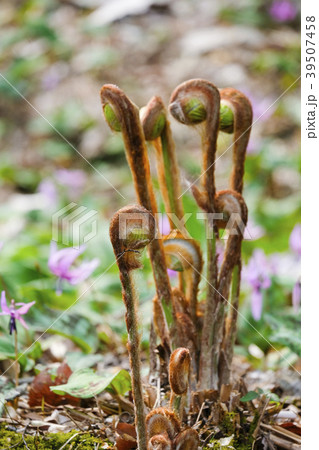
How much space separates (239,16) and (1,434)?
221 inches

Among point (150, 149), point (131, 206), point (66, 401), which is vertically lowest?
point (66, 401)

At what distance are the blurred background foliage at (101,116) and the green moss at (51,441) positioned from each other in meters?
0.74

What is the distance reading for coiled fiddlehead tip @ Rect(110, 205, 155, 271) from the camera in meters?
0.99

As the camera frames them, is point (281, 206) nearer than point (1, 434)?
No

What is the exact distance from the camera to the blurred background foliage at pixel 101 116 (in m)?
2.62

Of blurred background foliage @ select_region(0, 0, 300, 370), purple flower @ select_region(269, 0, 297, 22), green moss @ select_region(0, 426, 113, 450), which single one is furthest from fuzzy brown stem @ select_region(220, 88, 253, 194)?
purple flower @ select_region(269, 0, 297, 22)

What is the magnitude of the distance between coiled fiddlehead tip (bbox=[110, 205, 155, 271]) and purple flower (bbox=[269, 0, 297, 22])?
550 centimetres

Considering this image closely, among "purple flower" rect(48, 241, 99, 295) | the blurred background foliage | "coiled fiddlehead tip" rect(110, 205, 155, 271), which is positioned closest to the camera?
"coiled fiddlehead tip" rect(110, 205, 155, 271)

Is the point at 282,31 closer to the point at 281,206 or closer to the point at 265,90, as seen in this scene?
the point at 265,90

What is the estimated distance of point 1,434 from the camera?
1326 millimetres

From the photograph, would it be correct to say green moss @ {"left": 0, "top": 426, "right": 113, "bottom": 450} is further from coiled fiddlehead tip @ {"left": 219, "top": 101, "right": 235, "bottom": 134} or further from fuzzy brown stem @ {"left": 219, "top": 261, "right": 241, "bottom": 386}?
coiled fiddlehead tip @ {"left": 219, "top": 101, "right": 235, "bottom": 134}

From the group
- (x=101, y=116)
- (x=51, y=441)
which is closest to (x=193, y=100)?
(x=51, y=441)

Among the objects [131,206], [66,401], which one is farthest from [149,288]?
[131,206]

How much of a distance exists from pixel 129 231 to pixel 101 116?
172 inches
